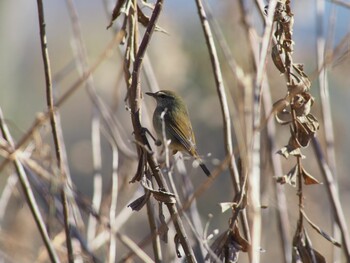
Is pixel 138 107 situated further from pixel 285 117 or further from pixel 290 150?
pixel 285 117

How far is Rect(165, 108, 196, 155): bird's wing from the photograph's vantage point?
370cm

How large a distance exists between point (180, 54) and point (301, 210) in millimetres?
10577

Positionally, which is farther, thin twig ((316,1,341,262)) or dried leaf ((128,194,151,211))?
thin twig ((316,1,341,262))

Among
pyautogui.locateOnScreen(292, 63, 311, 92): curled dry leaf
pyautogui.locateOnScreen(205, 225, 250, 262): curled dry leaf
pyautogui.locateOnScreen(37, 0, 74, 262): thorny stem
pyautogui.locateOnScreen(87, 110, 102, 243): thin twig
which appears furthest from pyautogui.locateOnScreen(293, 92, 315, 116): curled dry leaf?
pyautogui.locateOnScreen(87, 110, 102, 243): thin twig

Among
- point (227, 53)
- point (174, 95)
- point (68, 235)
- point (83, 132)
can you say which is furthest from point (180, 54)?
point (68, 235)

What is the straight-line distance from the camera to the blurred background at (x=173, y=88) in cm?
374

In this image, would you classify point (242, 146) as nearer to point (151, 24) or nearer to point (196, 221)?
point (151, 24)

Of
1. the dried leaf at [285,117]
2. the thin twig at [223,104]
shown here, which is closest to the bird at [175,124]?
the dried leaf at [285,117]

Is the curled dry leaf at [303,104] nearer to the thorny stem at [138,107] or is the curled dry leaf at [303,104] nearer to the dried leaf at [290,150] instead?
the dried leaf at [290,150]

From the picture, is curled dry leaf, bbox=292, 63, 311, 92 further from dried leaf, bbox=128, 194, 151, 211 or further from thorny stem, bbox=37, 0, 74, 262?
thorny stem, bbox=37, 0, 74, 262

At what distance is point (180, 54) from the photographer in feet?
40.4

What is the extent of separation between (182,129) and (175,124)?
7cm

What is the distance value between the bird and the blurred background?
14 cm

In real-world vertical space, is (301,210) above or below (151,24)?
below
